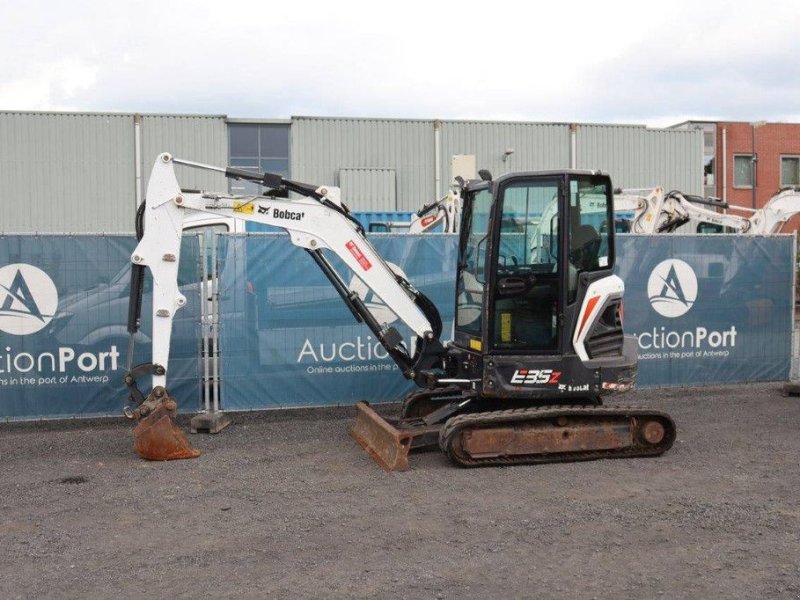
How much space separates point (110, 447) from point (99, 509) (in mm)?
2267

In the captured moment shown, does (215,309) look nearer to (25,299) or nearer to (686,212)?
(25,299)

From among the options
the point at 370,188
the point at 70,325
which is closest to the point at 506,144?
the point at 370,188

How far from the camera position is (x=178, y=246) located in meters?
8.12

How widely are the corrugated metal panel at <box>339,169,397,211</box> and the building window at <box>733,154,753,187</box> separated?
56.2ft

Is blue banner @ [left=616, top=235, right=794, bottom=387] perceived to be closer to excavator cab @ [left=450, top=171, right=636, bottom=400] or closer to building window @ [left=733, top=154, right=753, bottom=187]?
excavator cab @ [left=450, top=171, right=636, bottom=400]

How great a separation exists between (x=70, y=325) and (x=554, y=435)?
18.4 ft

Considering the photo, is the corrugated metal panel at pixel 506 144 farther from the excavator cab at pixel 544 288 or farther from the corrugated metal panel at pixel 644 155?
the excavator cab at pixel 544 288

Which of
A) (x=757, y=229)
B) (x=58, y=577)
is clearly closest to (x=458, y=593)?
(x=58, y=577)

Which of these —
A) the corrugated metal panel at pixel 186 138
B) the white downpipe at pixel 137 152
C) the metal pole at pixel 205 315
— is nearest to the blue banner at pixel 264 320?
the metal pole at pixel 205 315

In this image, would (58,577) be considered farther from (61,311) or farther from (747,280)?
(747,280)

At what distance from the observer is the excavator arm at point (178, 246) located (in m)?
8.03

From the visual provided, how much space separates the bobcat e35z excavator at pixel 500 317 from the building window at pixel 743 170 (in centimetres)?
3362

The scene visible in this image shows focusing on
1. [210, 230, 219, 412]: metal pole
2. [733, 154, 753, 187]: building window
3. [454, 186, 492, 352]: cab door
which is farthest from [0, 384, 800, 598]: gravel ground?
[733, 154, 753, 187]: building window

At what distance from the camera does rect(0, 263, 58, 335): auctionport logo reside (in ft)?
31.9
